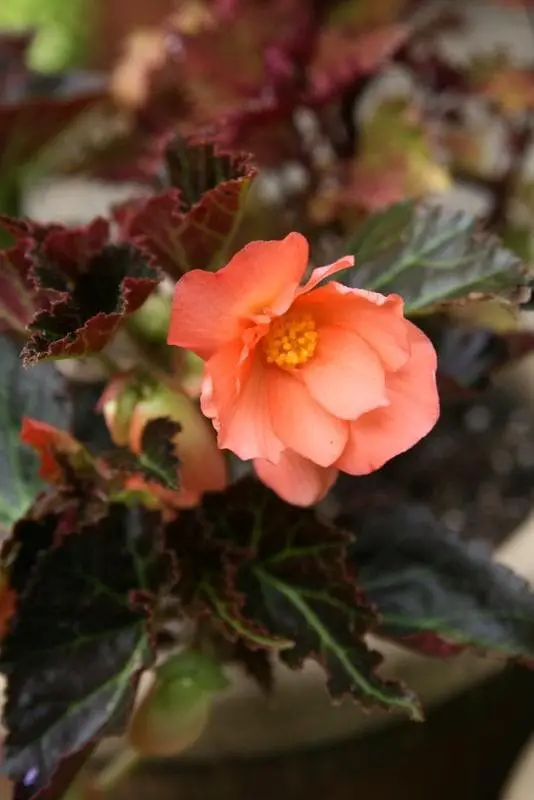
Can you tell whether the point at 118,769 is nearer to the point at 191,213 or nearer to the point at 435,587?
the point at 435,587

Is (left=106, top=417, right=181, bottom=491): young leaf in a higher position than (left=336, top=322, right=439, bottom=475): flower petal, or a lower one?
lower

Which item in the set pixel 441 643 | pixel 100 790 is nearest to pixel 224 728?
pixel 100 790

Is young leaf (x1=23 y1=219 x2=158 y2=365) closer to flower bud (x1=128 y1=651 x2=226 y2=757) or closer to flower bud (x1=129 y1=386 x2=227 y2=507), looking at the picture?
flower bud (x1=129 y1=386 x2=227 y2=507)

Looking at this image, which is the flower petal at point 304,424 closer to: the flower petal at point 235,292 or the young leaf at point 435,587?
the flower petal at point 235,292

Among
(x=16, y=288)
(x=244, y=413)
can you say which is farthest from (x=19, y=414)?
(x=244, y=413)

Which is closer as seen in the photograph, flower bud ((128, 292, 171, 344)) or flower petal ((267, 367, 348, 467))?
flower petal ((267, 367, 348, 467))

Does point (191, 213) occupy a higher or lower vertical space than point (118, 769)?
higher

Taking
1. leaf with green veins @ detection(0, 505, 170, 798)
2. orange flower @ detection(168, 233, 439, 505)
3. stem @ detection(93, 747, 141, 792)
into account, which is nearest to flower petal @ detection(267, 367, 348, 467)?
orange flower @ detection(168, 233, 439, 505)
